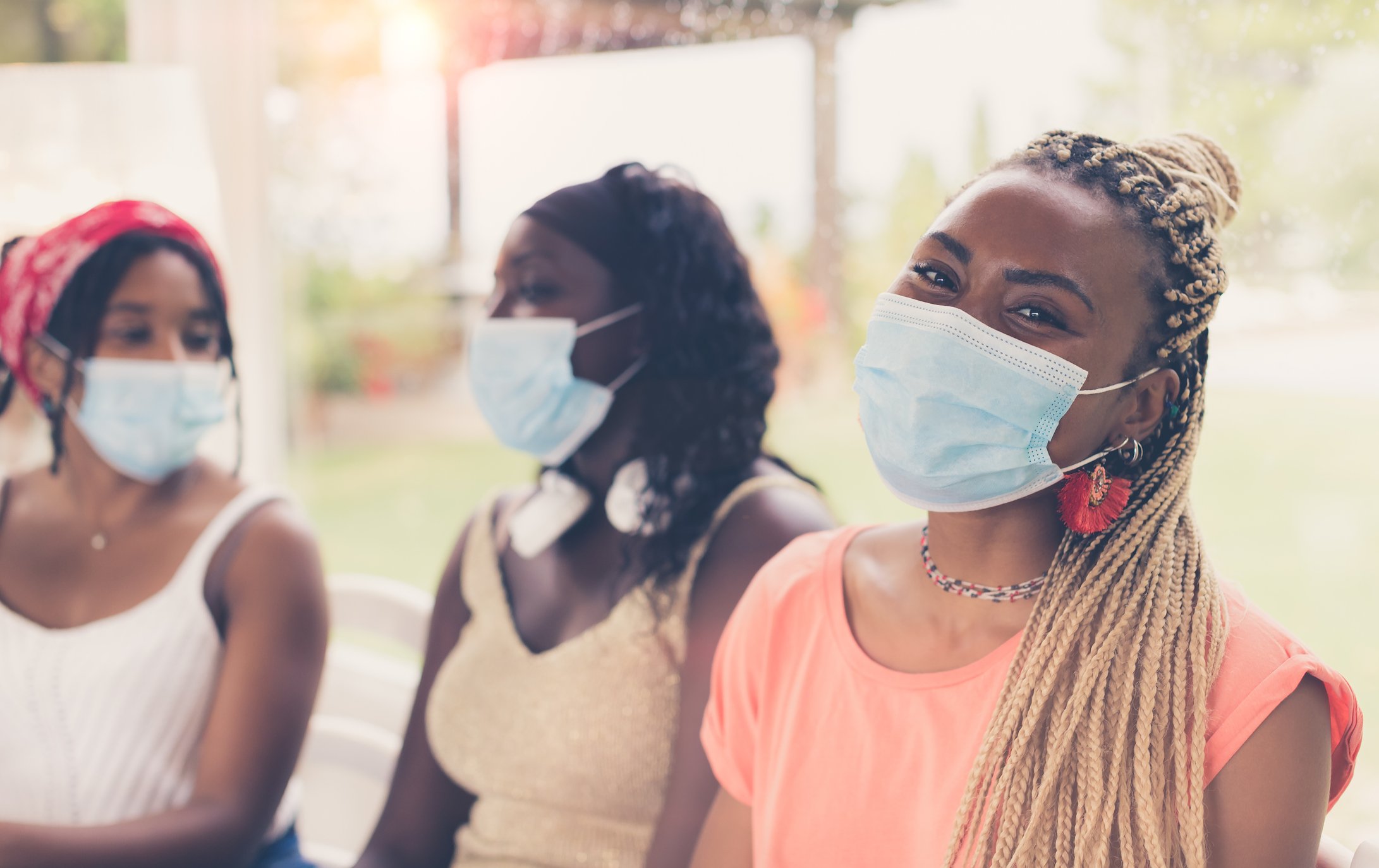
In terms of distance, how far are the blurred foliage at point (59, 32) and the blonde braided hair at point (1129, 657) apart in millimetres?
3516

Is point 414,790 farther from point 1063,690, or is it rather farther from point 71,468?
point 1063,690

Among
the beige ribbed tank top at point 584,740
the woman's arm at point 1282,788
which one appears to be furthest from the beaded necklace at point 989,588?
the beige ribbed tank top at point 584,740

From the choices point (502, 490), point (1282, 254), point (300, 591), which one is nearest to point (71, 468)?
point (300, 591)

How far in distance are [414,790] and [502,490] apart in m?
0.48

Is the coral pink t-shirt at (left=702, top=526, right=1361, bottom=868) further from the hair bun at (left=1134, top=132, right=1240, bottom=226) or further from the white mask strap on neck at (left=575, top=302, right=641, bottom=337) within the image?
the white mask strap on neck at (left=575, top=302, right=641, bottom=337)

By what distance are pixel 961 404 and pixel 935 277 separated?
0.13m

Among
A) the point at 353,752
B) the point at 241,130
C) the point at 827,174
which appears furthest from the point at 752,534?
the point at 241,130

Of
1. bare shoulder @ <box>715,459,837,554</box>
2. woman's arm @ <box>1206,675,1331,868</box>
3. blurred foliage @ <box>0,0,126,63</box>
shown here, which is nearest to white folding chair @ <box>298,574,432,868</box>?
bare shoulder @ <box>715,459,837,554</box>

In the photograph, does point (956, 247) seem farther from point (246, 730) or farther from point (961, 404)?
point (246, 730)

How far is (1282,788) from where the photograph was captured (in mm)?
875

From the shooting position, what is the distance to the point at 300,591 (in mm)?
1677

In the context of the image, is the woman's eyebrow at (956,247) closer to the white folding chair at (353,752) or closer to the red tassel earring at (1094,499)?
the red tassel earring at (1094,499)

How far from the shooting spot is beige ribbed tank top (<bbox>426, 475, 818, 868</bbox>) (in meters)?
1.45

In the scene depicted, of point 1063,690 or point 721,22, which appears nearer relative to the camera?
point 1063,690
